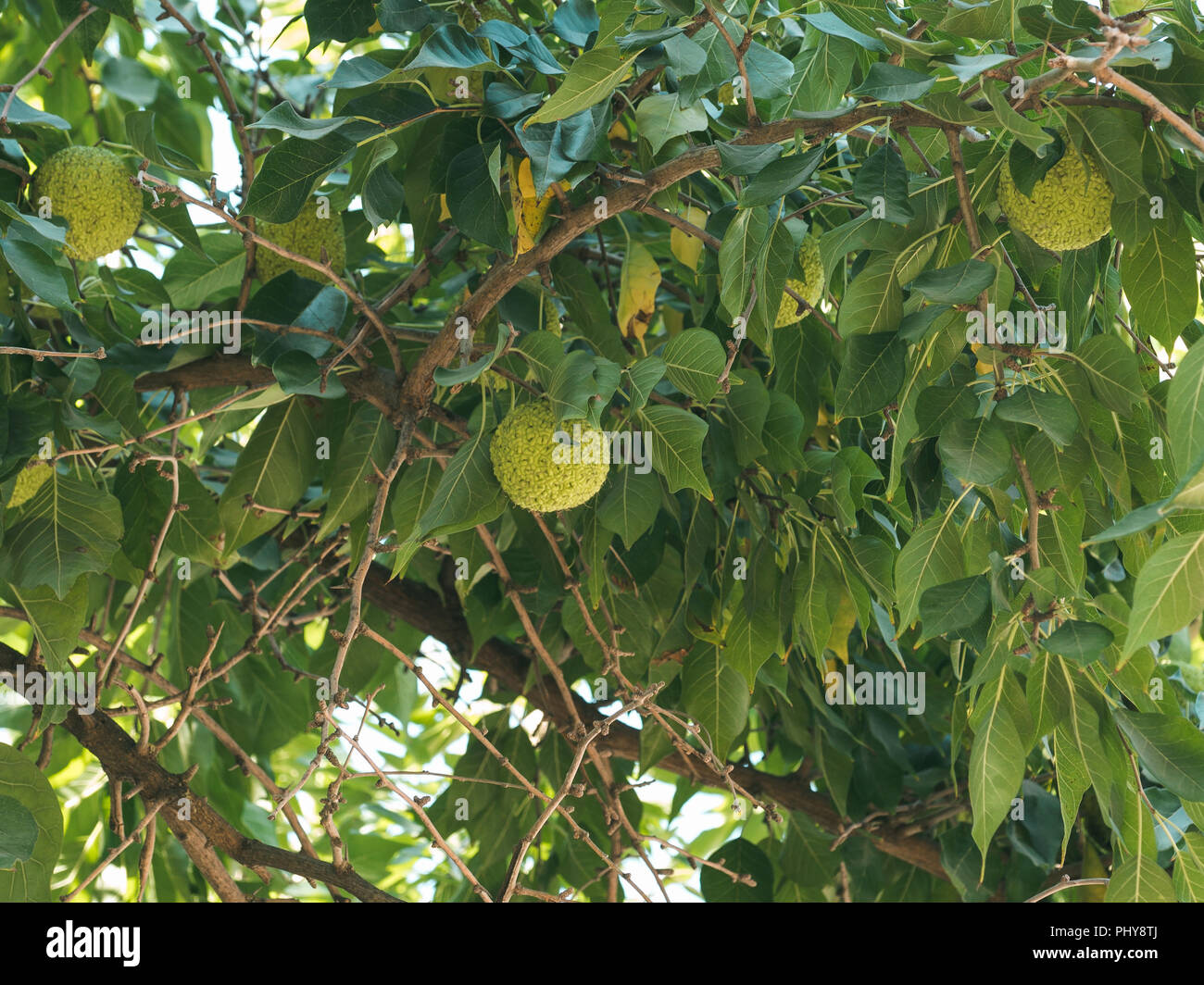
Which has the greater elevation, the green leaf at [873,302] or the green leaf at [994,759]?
the green leaf at [873,302]

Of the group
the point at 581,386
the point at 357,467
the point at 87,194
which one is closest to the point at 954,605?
the point at 581,386

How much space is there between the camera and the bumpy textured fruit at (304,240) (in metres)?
1.48

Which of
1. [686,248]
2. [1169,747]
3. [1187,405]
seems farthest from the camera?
Answer: [686,248]

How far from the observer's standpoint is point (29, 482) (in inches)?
55.0

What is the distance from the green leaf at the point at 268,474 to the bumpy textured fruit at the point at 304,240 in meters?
0.17

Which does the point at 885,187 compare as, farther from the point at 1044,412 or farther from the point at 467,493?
the point at 467,493

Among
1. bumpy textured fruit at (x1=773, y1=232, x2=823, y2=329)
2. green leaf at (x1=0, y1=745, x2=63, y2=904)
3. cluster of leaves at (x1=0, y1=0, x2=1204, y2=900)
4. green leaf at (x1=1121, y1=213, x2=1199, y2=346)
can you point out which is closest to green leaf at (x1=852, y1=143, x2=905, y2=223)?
cluster of leaves at (x1=0, y1=0, x2=1204, y2=900)

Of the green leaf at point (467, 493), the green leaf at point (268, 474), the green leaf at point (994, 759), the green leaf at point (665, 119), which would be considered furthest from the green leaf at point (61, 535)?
the green leaf at point (994, 759)

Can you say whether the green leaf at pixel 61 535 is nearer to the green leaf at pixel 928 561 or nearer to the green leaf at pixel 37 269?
the green leaf at pixel 37 269

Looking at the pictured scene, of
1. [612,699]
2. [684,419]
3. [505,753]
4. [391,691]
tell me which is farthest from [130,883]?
[684,419]

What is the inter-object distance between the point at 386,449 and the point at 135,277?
0.50 metres

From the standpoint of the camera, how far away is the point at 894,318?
45.3 inches

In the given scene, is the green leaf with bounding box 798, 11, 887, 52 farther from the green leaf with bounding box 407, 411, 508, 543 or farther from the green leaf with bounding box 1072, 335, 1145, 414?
the green leaf with bounding box 407, 411, 508, 543

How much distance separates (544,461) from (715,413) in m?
0.30
